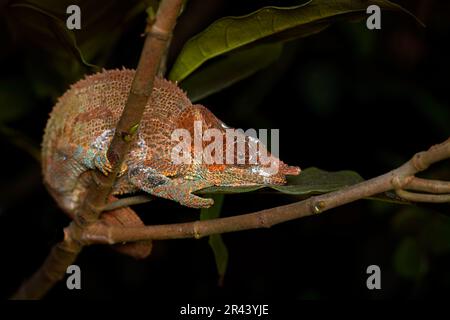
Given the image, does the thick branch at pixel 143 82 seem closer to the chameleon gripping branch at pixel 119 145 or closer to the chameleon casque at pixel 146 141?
the chameleon gripping branch at pixel 119 145

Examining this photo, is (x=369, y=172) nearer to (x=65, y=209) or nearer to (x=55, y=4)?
(x=65, y=209)

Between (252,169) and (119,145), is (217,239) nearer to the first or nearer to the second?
(252,169)

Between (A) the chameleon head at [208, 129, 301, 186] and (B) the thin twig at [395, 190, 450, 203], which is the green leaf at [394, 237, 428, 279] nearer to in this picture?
(A) the chameleon head at [208, 129, 301, 186]

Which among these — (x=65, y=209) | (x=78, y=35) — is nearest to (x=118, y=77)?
(x=78, y=35)

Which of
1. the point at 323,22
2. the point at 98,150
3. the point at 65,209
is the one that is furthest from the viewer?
the point at 65,209

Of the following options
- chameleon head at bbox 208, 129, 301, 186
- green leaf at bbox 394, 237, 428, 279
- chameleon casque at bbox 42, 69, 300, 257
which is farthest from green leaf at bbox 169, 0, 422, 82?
green leaf at bbox 394, 237, 428, 279

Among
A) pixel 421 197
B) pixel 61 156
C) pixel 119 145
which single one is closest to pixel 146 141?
pixel 61 156
